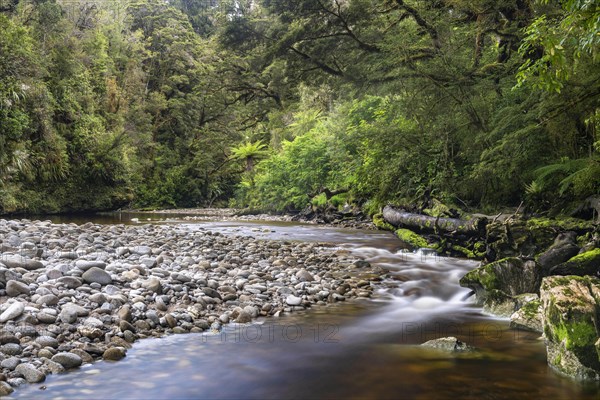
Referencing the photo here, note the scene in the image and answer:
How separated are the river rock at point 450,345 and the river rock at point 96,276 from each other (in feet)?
12.2

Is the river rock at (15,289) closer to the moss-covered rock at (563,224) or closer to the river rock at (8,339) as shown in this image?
the river rock at (8,339)

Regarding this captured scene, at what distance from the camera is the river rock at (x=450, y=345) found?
4137 millimetres

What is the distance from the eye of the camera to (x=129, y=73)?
32.0 meters

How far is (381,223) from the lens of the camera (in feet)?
45.2

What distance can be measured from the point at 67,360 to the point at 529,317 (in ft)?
14.0

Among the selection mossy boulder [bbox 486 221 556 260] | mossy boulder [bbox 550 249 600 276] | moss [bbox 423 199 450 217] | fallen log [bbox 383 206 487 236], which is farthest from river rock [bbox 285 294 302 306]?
moss [bbox 423 199 450 217]

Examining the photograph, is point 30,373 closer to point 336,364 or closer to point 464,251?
point 336,364

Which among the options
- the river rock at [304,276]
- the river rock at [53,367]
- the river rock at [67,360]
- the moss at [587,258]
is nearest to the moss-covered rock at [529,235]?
the moss at [587,258]

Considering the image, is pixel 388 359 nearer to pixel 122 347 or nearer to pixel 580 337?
pixel 580 337

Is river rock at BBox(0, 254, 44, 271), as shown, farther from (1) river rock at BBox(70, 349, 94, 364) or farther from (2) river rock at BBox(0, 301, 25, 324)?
A: (1) river rock at BBox(70, 349, 94, 364)

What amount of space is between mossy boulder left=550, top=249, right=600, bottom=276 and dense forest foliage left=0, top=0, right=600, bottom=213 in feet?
5.94

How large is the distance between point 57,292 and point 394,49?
9.23 meters

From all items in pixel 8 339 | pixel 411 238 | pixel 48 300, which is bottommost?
pixel 8 339

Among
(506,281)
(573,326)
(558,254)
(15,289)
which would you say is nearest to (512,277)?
(506,281)
